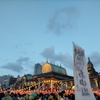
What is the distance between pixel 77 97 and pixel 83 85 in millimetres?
991

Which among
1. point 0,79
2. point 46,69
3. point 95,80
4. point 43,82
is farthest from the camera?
point 0,79

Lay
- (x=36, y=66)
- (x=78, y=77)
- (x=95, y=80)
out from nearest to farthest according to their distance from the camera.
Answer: (x=78, y=77) → (x=95, y=80) → (x=36, y=66)

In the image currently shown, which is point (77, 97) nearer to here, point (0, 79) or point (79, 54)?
point (79, 54)

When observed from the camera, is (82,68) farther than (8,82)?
No

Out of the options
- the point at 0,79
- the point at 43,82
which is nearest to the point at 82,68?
the point at 43,82

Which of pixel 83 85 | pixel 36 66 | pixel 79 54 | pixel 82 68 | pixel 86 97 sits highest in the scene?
pixel 36 66

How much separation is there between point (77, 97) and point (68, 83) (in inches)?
1358

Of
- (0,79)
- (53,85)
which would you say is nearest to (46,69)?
(53,85)

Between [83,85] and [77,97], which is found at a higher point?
[83,85]

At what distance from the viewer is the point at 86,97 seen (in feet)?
21.5

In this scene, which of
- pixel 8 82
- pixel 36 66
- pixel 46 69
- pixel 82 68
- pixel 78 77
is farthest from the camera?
pixel 36 66

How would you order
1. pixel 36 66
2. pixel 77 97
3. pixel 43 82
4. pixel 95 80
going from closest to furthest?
pixel 77 97 < pixel 95 80 < pixel 43 82 < pixel 36 66

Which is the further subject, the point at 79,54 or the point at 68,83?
the point at 68,83

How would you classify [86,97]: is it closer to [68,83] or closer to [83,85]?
[83,85]
